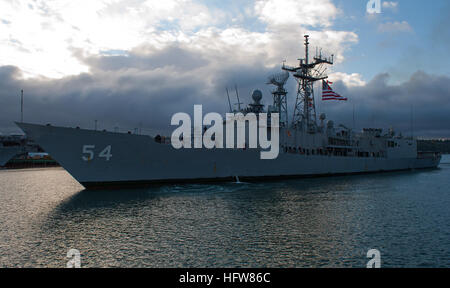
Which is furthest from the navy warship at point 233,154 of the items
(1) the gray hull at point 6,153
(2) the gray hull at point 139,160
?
(1) the gray hull at point 6,153

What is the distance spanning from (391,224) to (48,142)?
18185mm

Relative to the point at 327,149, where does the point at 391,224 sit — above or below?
below

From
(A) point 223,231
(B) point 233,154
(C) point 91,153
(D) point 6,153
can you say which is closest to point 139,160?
(C) point 91,153

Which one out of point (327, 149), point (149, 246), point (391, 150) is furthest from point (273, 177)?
point (391, 150)

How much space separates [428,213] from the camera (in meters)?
13.2

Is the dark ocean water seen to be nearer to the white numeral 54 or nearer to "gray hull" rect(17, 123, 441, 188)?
"gray hull" rect(17, 123, 441, 188)

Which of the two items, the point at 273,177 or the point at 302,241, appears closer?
the point at 302,241

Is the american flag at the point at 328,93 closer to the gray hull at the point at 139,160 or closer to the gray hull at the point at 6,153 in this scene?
the gray hull at the point at 139,160

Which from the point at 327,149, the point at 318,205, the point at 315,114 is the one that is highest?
the point at 315,114

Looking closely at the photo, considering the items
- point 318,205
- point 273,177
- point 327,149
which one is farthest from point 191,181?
point 327,149

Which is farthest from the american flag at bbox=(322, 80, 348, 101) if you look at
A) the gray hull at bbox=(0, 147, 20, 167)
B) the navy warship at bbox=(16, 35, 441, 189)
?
the gray hull at bbox=(0, 147, 20, 167)

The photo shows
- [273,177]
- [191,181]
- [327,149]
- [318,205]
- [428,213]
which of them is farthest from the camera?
[327,149]

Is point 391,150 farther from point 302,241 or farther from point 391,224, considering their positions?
point 302,241
